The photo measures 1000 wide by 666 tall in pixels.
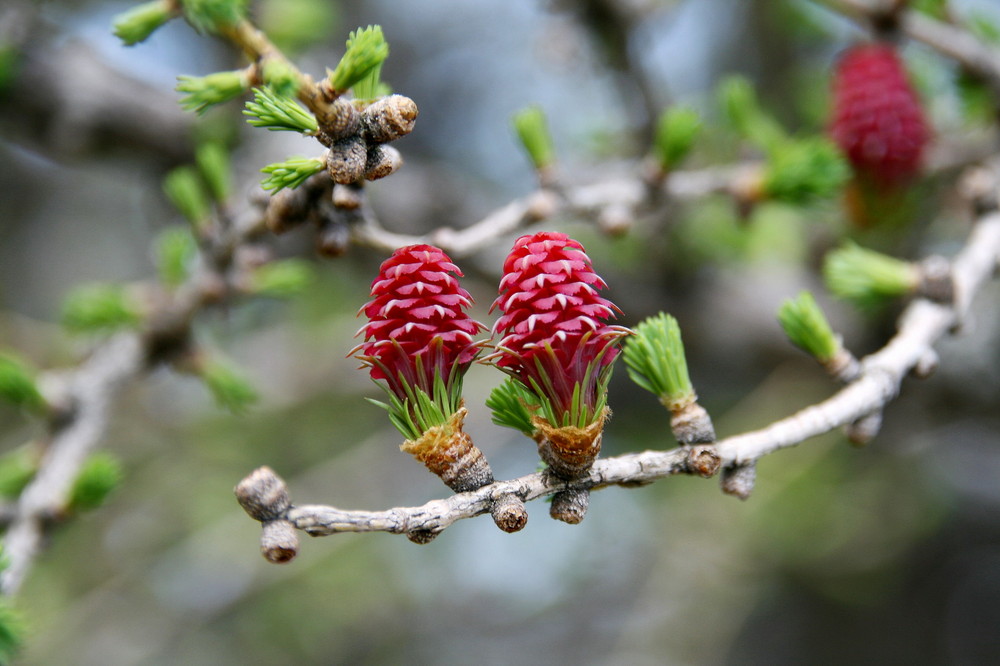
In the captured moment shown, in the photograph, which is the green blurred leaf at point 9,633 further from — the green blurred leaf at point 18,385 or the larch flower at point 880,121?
the larch flower at point 880,121

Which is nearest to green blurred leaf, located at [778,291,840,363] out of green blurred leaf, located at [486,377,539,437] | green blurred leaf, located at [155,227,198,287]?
green blurred leaf, located at [486,377,539,437]

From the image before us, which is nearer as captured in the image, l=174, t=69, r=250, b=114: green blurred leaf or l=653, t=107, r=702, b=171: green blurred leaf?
l=174, t=69, r=250, b=114: green blurred leaf

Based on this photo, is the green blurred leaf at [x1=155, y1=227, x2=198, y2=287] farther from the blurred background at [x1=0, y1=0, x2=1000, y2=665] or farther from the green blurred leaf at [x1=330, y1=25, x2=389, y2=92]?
the green blurred leaf at [x1=330, y1=25, x2=389, y2=92]

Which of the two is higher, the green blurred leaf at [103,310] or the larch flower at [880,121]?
the larch flower at [880,121]

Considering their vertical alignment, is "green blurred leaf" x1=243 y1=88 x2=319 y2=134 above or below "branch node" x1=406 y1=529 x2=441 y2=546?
above

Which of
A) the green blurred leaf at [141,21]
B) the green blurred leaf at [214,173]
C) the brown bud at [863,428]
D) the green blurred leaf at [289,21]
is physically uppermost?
the green blurred leaf at [289,21]

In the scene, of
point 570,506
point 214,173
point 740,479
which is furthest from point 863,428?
point 214,173

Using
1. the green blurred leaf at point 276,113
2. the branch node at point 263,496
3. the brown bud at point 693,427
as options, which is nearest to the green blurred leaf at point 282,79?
the green blurred leaf at point 276,113
